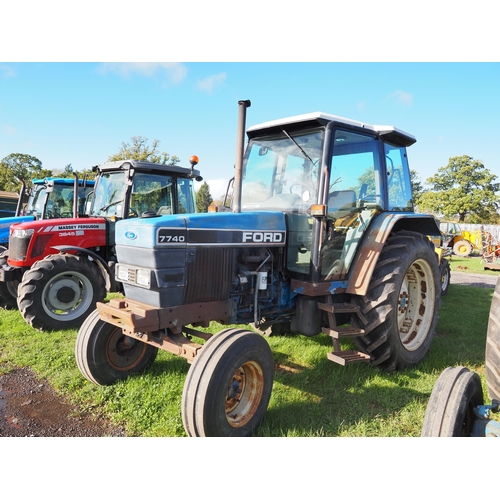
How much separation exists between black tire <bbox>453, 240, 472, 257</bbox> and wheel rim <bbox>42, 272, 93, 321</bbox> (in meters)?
17.6

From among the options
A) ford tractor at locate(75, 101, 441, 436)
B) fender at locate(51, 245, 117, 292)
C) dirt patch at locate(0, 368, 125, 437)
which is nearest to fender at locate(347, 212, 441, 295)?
ford tractor at locate(75, 101, 441, 436)

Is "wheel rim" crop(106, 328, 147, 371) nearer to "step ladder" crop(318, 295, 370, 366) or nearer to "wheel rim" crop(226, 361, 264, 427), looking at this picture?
"wheel rim" crop(226, 361, 264, 427)

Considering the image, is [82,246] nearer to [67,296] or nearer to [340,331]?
[67,296]

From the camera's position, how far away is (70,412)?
2.95 meters

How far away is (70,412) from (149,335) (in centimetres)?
88

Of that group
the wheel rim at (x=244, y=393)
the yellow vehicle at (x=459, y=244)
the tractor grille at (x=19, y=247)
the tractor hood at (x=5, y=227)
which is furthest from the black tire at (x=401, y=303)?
the yellow vehicle at (x=459, y=244)

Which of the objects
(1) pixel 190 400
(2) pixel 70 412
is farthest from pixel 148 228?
(2) pixel 70 412

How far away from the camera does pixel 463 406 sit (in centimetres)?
176

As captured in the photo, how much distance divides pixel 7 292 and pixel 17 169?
37071mm

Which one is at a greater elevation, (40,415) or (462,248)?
(462,248)

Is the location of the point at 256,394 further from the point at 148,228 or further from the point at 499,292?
the point at 499,292

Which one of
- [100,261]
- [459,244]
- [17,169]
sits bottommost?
[100,261]

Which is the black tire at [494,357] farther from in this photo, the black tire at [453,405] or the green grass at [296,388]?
the green grass at [296,388]

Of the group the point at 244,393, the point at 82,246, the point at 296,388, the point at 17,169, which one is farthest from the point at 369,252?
the point at 17,169
